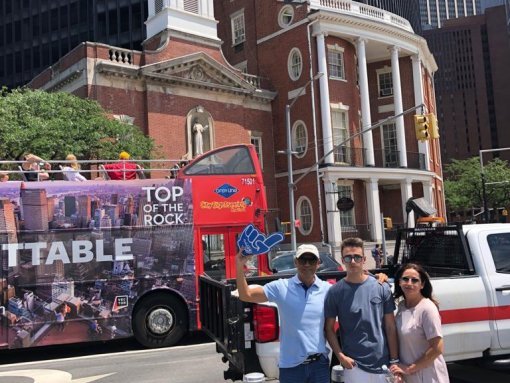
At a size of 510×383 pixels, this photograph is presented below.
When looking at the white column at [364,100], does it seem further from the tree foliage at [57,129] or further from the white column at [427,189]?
the tree foliage at [57,129]

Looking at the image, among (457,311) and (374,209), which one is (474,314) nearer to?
(457,311)

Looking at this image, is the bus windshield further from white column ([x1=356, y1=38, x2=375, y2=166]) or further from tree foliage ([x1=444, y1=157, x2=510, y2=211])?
tree foliage ([x1=444, y1=157, x2=510, y2=211])

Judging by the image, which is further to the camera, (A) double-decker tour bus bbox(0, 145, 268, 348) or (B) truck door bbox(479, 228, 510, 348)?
(A) double-decker tour bus bbox(0, 145, 268, 348)

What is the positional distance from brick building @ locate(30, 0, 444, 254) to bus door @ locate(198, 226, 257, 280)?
16382 millimetres

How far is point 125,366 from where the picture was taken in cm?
880

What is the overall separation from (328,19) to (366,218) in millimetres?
12580

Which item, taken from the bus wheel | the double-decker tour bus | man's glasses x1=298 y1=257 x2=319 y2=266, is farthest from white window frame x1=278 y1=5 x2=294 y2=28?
man's glasses x1=298 y1=257 x2=319 y2=266

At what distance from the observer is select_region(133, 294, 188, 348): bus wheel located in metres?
10.3

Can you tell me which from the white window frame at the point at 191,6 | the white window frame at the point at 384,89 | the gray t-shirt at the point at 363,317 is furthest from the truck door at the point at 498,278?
the white window frame at the point at 384,89

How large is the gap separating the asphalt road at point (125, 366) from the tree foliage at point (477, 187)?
51681mm

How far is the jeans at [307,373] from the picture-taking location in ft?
12.8

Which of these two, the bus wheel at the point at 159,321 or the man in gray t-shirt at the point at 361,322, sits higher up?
the man in gray t-shirt at the point at 361,322

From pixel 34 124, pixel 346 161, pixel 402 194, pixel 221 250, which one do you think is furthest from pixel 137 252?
pixel 402 194

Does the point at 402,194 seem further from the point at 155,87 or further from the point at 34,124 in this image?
the point at 34,124
